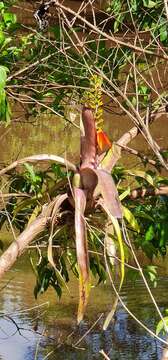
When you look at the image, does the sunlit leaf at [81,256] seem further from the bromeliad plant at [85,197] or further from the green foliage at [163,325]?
the green foliage at [163,325]

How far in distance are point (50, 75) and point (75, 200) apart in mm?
1230

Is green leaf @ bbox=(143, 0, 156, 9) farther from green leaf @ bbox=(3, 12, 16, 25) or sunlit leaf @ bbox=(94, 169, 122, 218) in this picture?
sunlit leaf @ bbox=(94, 169, 122, 218)

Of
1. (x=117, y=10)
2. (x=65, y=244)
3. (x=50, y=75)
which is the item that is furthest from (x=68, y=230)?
(x=117, y=10)

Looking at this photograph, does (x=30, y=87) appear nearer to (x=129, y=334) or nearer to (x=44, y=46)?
(x=44, y=46)

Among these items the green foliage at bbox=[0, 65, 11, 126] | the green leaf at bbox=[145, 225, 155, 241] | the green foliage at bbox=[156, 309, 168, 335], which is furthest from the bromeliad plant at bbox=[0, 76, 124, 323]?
the green leaf at bbox=[145, 225, 155, 241]

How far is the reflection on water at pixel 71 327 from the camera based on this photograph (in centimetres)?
413

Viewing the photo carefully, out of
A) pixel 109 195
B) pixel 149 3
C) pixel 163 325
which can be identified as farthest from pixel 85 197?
pixel 149 3

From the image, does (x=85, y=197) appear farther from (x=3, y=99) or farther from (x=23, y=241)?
(x=3, y=99)

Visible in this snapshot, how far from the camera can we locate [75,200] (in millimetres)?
2518

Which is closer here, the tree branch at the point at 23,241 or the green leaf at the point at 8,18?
the tree branch at the point at 23,241

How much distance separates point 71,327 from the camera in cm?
441

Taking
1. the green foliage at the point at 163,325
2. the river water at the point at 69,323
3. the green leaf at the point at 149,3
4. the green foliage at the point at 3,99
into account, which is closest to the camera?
the green foliage at the point at 163,325

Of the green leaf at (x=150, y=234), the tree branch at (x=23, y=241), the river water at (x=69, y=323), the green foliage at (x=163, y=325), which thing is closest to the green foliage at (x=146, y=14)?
the river water at (x=69, y=323)

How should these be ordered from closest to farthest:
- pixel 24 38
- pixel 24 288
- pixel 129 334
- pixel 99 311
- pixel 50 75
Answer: pixel 50 75
pixel 24 38
pixel 129 334
pixel 99 311
pixel 24 288
